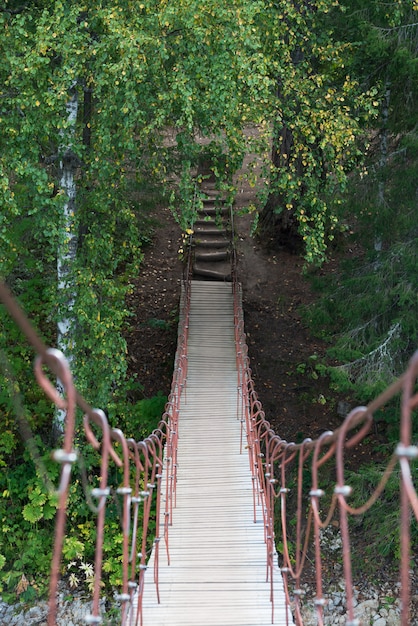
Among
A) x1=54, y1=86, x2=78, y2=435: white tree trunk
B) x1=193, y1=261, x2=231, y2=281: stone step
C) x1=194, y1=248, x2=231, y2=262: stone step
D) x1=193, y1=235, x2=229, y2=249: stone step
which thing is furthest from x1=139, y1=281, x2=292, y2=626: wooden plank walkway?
x1=193, y1=235, x2=229, y2=249: stone step

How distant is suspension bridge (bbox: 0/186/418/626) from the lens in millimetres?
2148

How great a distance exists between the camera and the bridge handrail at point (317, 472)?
1.71m

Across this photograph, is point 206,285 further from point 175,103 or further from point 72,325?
point 175,103

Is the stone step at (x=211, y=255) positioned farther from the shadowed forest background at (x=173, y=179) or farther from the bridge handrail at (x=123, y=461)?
the shadowed forest background at (x=173, y=179)

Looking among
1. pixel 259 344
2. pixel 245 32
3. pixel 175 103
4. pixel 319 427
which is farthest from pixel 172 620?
pixel 259 344

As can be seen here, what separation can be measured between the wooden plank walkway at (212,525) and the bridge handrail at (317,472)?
0.51 ft

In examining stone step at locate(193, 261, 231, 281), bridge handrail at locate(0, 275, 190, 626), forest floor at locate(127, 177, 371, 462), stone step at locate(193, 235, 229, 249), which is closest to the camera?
bridge handrail at locate(0, 275, 190, 626)

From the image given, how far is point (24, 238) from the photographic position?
7.19 meters

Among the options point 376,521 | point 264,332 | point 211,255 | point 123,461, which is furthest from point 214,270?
point 123,461

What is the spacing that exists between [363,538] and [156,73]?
17.1 feet

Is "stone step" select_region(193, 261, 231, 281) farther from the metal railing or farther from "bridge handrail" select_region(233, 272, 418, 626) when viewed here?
"bridge handrail" select_region(233, 272, 418, 626)

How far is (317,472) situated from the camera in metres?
5.54

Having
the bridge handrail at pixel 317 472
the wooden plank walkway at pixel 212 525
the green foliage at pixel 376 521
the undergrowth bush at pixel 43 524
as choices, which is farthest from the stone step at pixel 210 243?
the green foliage at pixel 376 521

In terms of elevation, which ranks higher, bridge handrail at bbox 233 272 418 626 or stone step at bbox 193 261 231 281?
stone step at bbox 193 261 231 281
